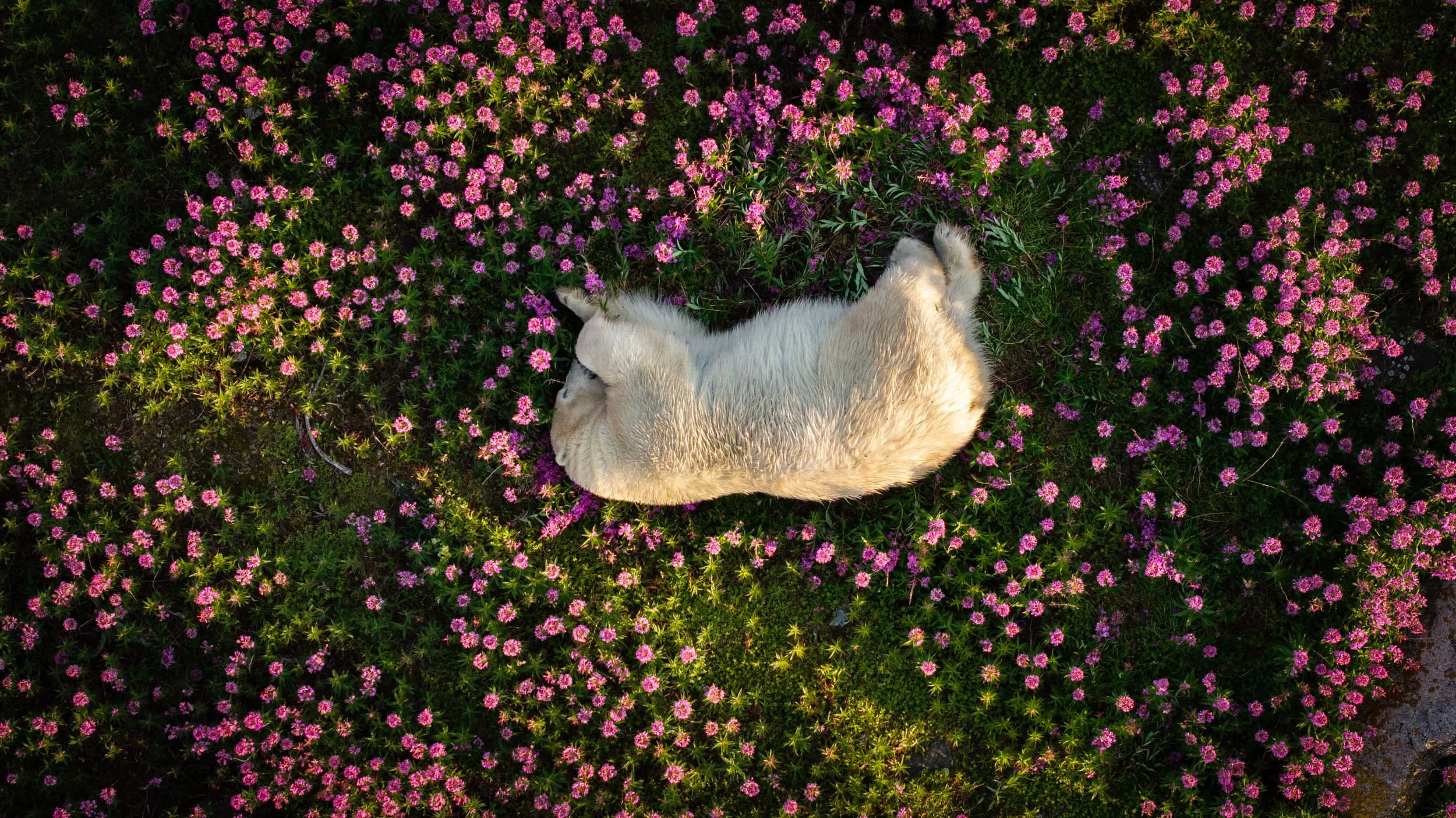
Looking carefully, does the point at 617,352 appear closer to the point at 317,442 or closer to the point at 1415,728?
the point at 317,442

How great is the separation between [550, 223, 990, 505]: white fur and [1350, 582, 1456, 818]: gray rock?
12.7ft

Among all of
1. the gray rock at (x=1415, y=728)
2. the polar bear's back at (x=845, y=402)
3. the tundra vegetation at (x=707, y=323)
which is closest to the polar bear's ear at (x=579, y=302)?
the tundra vegetation at (x=707, y=323)

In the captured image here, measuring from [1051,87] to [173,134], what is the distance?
6761 millimetres

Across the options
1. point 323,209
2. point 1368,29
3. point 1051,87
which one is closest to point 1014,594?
point 1051,87

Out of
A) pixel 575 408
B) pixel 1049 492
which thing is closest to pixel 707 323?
pixel 575 408

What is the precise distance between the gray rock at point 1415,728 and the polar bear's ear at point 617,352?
19.4ft

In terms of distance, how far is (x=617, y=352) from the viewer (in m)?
5.53

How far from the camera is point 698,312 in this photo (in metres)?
6.21

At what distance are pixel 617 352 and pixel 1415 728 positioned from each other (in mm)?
6551

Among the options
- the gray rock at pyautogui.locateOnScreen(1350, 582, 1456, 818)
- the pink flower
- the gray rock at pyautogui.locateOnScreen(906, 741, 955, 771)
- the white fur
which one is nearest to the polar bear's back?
the white fur

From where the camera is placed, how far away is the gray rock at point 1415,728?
19.3 ft

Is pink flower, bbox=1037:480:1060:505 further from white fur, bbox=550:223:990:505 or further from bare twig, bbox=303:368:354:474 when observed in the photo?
bare twig, bbox=303:368:354:474

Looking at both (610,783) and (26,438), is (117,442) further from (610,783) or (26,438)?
(610,783)

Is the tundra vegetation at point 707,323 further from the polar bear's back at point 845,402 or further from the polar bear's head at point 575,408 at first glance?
the polar bear's back at point 845,402
